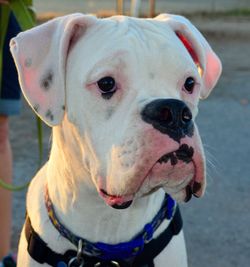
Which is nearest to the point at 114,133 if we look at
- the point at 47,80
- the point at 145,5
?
the point at 47,80

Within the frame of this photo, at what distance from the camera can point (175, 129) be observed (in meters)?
2.40

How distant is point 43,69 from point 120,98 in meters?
0.32

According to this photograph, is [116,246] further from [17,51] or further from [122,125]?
[17,51]

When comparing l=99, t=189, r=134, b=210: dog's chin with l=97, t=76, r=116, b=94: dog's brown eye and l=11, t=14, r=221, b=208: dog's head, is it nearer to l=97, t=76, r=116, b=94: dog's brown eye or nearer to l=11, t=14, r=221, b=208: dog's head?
l=11, t=14, r=221, b=208: dog's head

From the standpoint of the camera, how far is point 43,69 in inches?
103

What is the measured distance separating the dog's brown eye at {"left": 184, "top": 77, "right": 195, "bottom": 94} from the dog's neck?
455 millimetres

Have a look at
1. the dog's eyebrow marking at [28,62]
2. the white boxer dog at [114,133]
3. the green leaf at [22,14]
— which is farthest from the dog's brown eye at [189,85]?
the green leaf at [22,14]

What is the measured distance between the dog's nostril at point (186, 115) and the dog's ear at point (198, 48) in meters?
0.47

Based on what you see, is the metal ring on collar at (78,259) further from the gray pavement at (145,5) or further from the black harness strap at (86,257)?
the gray pavement at (145,5)

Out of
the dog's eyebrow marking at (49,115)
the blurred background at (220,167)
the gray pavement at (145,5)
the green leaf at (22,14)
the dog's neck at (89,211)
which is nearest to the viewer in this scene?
the dog's eyebrow marking at (49,115)

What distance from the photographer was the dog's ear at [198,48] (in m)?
2.81

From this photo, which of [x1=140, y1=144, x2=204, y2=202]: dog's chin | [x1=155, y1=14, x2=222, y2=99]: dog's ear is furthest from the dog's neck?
[x1=155, y1=14, x2=222, y2=99]: dog's ear

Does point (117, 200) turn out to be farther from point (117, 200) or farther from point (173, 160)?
point (173, 160)

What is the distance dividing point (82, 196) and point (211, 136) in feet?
14.0
